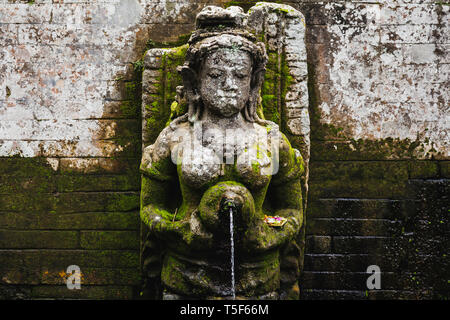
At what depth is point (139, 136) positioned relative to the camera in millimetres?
4086

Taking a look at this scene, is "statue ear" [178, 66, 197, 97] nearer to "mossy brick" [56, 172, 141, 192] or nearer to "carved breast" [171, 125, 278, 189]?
"carved breast" [171, 125, 278, 189]

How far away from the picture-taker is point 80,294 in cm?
408

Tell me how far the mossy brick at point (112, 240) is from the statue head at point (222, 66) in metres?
1.69

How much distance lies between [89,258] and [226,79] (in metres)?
2.50

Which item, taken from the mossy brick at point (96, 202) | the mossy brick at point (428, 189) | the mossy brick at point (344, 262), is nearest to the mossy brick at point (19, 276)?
the mossy brick at point (96, 202)

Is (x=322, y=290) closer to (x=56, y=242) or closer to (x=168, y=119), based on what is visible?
(x=168, y=119)

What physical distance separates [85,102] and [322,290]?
10.4 ft

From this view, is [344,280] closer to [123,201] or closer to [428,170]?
[428,170]

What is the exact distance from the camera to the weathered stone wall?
407 centimetres

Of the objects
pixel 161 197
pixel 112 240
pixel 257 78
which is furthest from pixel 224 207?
pixel 112 240

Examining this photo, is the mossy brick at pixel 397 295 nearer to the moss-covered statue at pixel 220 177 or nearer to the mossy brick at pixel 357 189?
the mossy brick at pixel 357 189

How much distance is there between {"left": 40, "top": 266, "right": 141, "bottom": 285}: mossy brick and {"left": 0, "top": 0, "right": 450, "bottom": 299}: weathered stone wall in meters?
0.01

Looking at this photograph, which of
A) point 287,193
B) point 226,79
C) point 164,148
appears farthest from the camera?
point 287,193

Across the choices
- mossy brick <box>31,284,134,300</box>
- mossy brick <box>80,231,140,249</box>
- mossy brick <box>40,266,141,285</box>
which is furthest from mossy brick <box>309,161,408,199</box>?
mossy brick <box>31,284,134,300</box>
